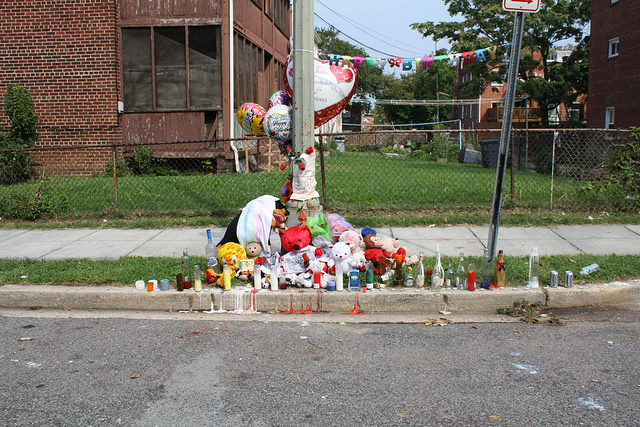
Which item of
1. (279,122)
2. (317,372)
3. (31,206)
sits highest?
(279,122)

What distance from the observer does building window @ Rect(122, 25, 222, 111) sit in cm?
1450

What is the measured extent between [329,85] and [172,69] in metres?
9.76

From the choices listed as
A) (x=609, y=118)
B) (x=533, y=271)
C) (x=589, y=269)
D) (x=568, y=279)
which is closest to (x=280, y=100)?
(x=533, y=271)

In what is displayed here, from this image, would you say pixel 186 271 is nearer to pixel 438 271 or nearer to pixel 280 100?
pixel 280 100

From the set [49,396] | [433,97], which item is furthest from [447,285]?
[433,97]

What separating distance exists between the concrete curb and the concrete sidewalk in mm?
1359

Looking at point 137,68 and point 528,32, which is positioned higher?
point 528,32

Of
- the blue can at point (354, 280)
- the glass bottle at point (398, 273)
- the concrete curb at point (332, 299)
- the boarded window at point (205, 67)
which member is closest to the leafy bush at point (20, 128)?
the boarded window at point (205, 67)

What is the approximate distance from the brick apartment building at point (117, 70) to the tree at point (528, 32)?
1295cm

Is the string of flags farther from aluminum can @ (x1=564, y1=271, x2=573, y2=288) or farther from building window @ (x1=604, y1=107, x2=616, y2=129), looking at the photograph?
building window @ (x1=604, y1=107, x2=616, y2=129)

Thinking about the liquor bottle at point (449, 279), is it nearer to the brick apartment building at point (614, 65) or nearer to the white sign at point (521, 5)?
the white sign at point (521, 5)

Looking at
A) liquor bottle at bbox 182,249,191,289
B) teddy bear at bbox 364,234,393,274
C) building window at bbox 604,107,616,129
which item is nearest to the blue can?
teddy bear at bbox 364,234,393,274

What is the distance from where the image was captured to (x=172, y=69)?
47.9ft

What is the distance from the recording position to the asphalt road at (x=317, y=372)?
332 cm
